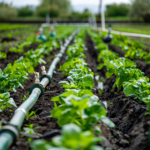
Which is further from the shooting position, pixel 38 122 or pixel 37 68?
pixel 37 68

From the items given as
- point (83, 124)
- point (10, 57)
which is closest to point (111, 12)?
point (10, 57)

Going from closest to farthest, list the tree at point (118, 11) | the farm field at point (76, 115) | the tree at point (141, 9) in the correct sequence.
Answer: the farm field at point (76, 115), the tree at point (141, 9), the tree at point (118, 11)

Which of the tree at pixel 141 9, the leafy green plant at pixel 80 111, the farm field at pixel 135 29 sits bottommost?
the leafy green plant at pixel 80 111

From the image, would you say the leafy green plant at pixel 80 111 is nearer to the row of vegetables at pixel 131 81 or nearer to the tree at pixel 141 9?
the row of vegetables at pixel 131 81

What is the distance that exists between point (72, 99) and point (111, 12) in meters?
62.7

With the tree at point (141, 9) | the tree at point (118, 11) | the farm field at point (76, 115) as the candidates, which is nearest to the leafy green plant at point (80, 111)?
the farm field at point (76, 115)

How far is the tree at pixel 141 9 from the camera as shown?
35.0 meters


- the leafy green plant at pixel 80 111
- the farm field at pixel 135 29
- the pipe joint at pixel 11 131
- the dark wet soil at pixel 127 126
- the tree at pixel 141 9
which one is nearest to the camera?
the leafy green plant at pixel 80 111

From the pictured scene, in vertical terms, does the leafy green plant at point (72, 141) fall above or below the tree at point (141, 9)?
below

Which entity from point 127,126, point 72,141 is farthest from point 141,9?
point 72,141

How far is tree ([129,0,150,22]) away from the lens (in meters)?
35.0

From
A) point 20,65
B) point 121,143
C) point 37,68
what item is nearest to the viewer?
point 121,143

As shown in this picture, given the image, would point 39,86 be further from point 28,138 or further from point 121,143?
point 121,143

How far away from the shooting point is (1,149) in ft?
5.18
